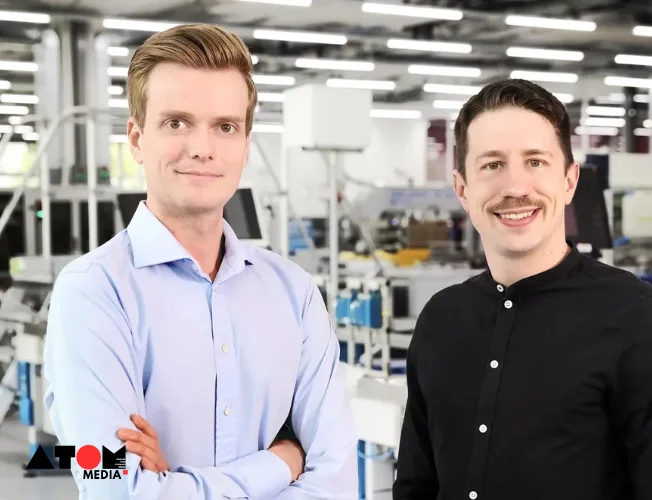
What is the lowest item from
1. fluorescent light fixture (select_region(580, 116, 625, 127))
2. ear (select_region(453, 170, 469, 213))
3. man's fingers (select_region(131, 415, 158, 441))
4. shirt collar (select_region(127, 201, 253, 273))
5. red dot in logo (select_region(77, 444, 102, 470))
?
red dot in logo (select_region(77, 444, 102, 470))

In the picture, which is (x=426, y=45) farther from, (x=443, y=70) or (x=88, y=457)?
(x=88, y=457)

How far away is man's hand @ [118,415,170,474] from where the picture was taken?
3.91 ft

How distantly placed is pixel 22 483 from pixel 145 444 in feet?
15.1

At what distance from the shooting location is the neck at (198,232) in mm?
1307

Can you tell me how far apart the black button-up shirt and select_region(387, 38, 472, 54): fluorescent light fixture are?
10667mm

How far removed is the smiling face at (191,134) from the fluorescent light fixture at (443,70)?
13.1 meters

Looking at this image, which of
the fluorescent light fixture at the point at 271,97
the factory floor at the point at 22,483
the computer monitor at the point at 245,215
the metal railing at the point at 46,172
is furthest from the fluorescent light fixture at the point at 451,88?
the computer monitor at the point at 245,215

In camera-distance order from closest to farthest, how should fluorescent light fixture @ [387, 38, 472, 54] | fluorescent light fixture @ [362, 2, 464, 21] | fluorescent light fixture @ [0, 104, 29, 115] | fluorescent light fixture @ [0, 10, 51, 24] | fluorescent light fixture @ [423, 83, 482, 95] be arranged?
fluorescent light fixture @ [362, 2, 464, 21], fluorescent light fixture @ [0, 10, 51, 24], fluorescent light fixture @ [387, 38, 472, 54], fluorescent light fixture @ [423, 83, 482, 95], fluorescent light fixture @ [0, 104, 29, 115]

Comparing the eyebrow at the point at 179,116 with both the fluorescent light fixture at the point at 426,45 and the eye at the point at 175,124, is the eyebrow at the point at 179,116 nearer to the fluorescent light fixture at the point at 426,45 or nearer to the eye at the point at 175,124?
the eye at the point at 175,124

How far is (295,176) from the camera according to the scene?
A: 752 inches

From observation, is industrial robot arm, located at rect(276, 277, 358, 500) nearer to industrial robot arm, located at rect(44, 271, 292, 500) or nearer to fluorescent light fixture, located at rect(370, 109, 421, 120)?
industrial robot arm, located at rect(44, 271, 292, 500)

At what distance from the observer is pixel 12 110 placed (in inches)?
717

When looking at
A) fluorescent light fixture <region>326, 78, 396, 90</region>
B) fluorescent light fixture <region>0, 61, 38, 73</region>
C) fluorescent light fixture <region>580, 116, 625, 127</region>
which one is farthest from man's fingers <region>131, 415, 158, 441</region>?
fluorescent light fixture <region>580, 116, 625, 127</region>

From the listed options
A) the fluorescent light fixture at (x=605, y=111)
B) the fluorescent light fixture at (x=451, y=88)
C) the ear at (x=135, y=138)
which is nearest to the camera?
the ear at (x=135, y=138)
